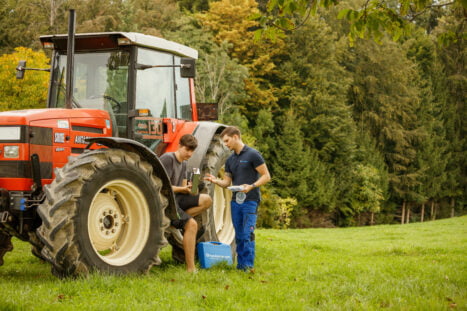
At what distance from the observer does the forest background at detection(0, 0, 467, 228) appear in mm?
33281

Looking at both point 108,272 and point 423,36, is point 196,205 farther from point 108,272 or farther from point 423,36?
point 423,36

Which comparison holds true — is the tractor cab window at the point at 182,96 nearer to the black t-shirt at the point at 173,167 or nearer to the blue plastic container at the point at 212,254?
the black t-shirt at the point at 173,167

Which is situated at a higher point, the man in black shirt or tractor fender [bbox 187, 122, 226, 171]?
tractor fender [bbox 187, 122, 226, 171]

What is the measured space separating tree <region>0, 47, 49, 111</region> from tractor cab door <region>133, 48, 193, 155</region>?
539 inches

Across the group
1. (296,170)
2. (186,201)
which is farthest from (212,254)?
(296,170)

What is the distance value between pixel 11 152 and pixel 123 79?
1746 mm

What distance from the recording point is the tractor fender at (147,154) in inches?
256

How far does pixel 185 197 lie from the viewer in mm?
7742

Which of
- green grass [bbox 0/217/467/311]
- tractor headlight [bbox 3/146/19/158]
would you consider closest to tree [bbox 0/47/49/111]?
green grass [bbox 0/217/467/311]

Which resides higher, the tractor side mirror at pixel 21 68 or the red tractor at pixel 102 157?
the tractor side mirror at pixel 21 68

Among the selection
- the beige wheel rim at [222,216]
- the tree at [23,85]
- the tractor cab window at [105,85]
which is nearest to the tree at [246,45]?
the tree at [23,85]

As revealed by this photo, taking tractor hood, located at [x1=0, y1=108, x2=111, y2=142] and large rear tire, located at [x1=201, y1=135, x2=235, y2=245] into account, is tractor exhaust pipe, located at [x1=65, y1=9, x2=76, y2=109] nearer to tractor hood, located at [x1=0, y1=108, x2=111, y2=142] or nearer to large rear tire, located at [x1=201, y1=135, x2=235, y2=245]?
tractor hood, located at [x1=0, y1=108, x2=111, y2=142]

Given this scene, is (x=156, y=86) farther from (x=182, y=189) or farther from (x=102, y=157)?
(x=102, y=157)

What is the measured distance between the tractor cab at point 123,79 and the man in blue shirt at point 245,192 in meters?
0.98
